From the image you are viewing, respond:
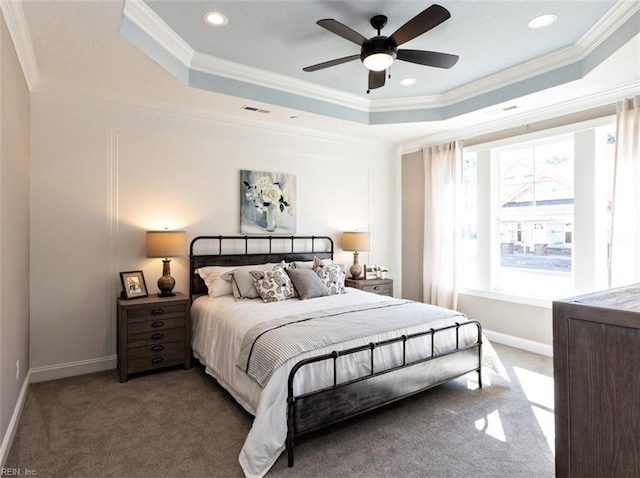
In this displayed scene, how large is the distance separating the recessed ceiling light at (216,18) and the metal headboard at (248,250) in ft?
7.30

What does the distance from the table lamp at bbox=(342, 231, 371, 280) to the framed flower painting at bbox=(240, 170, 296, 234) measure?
0.79 meters

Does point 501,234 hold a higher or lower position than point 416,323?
higher

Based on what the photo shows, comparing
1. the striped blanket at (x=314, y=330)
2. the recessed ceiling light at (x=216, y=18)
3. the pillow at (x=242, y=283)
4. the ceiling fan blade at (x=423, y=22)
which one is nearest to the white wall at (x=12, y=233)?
the recessed ceiling light at (x=216, y=18)

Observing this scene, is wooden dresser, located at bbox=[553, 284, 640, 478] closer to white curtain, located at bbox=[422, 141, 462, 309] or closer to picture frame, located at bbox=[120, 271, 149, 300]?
picture frame, located at bbox=[120, 271, 149, 300]

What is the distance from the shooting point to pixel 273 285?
3.76m

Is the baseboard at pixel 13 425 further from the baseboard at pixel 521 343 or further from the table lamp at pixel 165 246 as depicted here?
the baseboard at pixel 521 343

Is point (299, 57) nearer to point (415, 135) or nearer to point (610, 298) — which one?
point (415, 135)

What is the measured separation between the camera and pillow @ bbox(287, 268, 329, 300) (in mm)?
3889

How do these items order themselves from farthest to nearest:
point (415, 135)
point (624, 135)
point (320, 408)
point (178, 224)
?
point (415, 135) → point (178, 224) → point (624, 135) → point (320, 408)

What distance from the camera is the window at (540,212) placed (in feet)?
12.7

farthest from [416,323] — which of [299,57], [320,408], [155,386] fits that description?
[299,57]

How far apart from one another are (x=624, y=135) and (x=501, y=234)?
1.69m

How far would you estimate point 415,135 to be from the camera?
212 inches

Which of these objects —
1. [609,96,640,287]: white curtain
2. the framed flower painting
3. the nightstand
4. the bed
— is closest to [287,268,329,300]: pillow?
the bed
